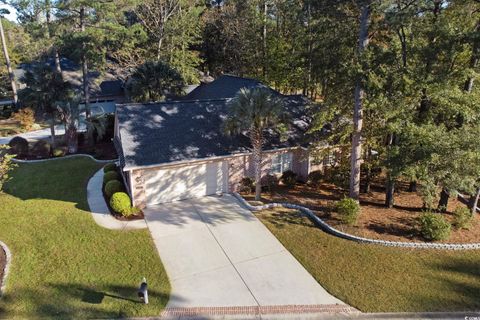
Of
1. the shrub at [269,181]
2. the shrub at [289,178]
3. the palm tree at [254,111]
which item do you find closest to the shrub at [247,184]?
the shrub at [269,181]

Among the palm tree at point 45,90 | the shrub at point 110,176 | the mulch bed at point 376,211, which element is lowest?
the mulch bed at point 376,211

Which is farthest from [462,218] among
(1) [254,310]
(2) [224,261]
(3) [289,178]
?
(2) [224,261]

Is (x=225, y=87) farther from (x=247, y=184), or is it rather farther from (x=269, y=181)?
(x=247, y=184)

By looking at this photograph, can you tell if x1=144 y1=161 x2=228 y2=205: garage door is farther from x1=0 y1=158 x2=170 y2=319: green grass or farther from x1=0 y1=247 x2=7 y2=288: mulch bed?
x1=0 y1=247 x2=7 y2=288: mulch bed

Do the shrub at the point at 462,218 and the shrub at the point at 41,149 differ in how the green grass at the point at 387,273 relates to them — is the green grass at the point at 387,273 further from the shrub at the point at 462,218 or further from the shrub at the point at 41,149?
the shrub at the point at 41,149

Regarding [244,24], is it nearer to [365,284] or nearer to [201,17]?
[201,17]

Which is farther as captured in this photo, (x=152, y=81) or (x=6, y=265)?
(x=152, y=81)

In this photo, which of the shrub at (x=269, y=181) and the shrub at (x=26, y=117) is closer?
the shrub at (x=269, y=181)
